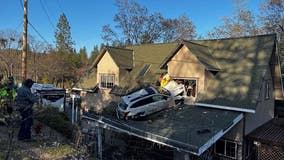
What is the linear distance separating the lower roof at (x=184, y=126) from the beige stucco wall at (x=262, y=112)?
1471mm

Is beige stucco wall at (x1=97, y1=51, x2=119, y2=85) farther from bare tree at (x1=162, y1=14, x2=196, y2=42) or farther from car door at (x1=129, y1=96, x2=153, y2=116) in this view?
bare tree at (x1=162, y1=14, x2=196, y2=42)

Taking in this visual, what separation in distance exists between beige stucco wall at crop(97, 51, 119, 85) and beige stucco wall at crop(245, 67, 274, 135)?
450 inches

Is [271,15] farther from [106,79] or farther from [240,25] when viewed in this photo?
[106,79]

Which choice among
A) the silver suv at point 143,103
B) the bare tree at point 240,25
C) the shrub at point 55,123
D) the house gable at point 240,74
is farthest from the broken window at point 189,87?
the bare tree at point 240,25

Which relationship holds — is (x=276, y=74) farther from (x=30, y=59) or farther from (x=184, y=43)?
(x=30, y=59)

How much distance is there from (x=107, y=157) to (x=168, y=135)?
4.16 metres

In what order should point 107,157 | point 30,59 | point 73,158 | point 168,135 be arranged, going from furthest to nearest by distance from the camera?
1. point 30,59
2. point 107,157
3. point 168,135
4. point 73,158

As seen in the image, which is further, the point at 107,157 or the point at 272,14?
the point at 272,14

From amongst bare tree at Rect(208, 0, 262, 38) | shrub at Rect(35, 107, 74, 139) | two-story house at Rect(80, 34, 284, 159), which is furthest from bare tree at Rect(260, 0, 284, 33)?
shrub at Rect(35, 107, 74, 139)

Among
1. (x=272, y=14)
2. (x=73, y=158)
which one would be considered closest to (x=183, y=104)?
(x=73, y=158)

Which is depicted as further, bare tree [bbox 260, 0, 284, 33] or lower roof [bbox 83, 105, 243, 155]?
bare tree [bbox 260, 0, 284, 33]

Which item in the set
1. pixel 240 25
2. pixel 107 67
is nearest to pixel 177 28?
pixel 240 25

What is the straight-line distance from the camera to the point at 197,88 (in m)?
15.2

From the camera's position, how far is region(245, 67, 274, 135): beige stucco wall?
1343 cm
